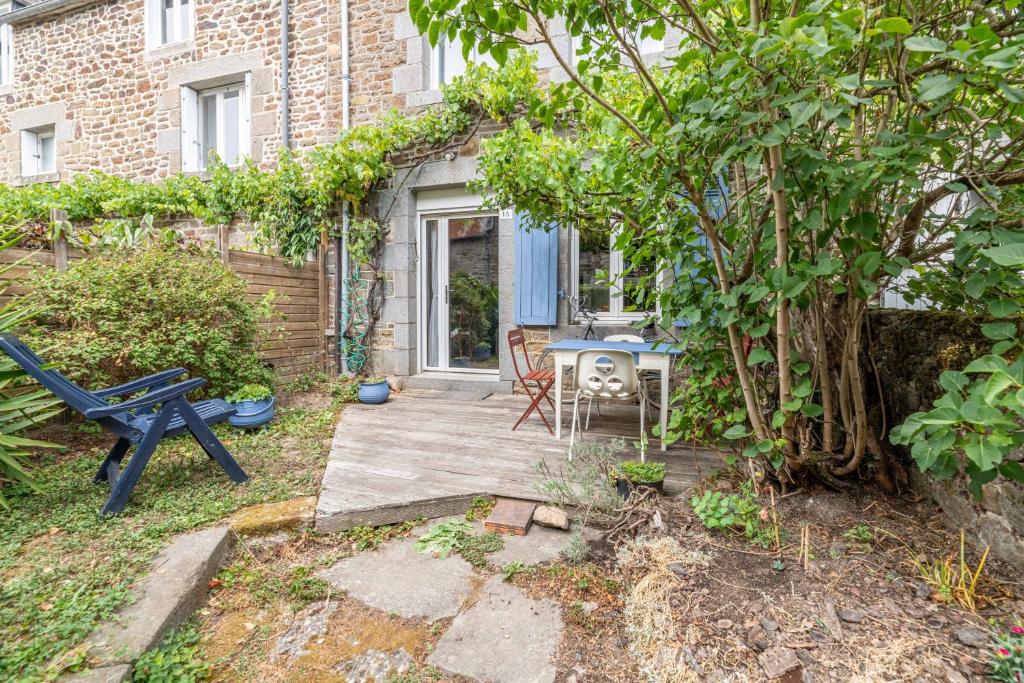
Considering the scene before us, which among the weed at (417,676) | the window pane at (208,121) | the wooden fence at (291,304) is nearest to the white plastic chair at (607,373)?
the weed at (417,676)

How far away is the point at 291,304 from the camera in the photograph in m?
5.55

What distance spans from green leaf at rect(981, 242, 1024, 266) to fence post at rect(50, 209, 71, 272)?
17.1ft

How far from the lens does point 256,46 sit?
6.40m

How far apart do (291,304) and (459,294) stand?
2027 millimetres

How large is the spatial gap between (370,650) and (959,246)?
7.77 ft

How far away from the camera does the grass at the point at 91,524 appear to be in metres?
1.58

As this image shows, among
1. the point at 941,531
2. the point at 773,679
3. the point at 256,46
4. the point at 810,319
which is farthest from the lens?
the point at 256,46

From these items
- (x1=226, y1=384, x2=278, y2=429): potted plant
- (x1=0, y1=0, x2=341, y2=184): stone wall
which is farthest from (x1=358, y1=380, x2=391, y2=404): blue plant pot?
(x1=0, y1=0, x2=341, y2=184): stone wall

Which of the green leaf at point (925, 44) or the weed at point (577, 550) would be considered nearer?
the green leaf at point (925, 44)

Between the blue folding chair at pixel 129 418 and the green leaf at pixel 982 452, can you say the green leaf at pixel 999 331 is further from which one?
the blue folding chair at pixel 129 418

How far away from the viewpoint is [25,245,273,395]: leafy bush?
10.9ft

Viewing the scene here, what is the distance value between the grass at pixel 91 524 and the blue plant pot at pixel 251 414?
0.09 meters

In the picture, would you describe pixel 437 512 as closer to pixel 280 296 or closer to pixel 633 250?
pixel 633 250

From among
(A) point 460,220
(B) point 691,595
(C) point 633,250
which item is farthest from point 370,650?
(A) point 460,220
